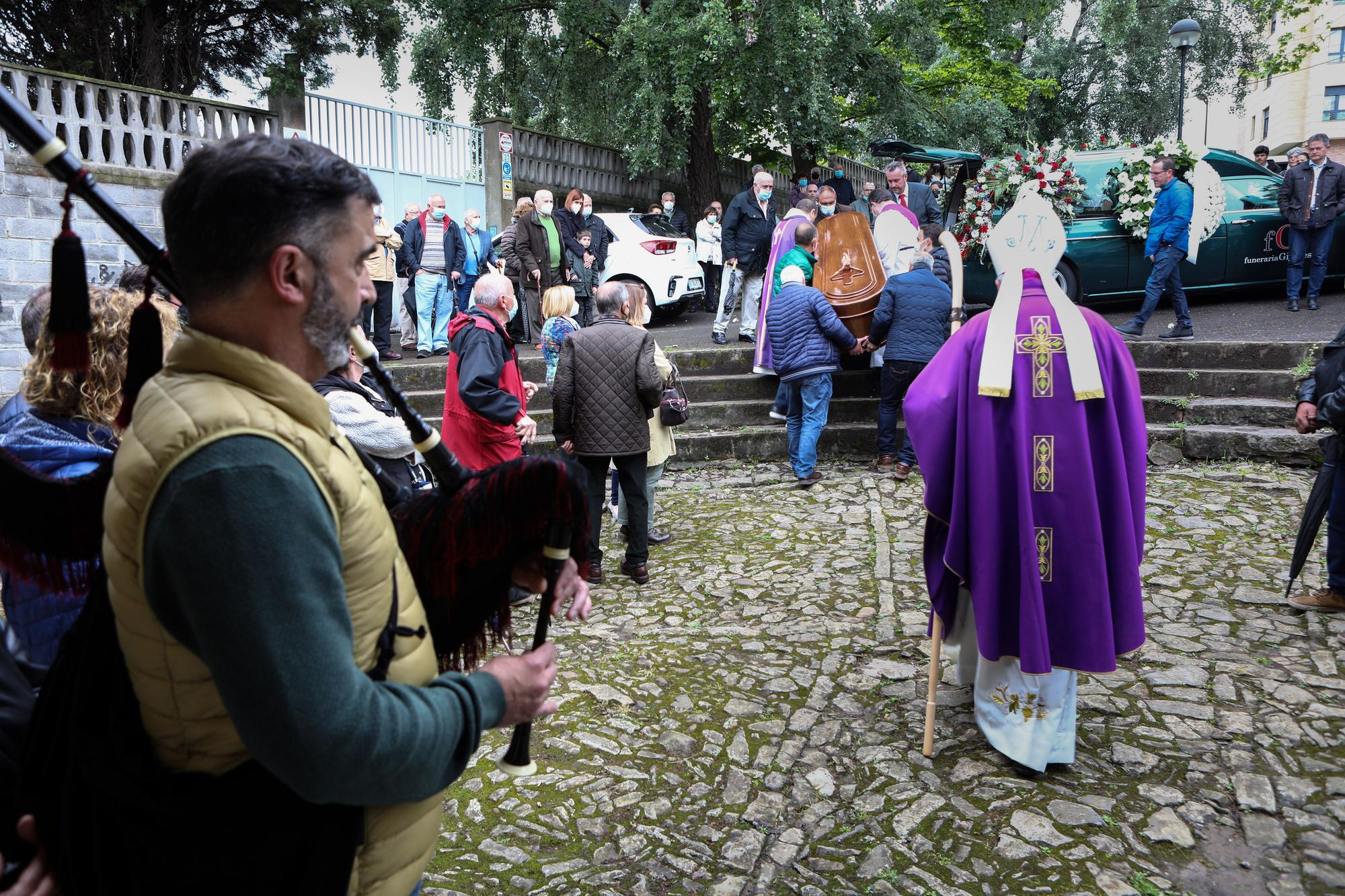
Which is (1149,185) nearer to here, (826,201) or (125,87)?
(826,201)

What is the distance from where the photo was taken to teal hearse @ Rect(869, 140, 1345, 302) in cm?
1195

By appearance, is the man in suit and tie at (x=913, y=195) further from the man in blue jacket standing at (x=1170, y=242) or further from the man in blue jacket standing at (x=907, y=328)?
the man in blue jacket standing at (x=907, y=328)

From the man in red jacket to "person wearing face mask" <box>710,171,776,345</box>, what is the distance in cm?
617

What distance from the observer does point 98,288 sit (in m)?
2.63

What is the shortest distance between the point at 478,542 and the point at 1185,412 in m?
9.41

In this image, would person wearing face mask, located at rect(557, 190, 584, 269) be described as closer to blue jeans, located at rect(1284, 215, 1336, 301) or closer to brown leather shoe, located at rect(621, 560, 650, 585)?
brown leather shoe, located at rect(621, 560, 650, 585)

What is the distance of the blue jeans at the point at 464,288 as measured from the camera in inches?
495

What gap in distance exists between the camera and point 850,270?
10234 millimetres

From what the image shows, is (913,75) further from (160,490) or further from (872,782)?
(160,490)

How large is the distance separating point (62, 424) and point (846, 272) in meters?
8.64

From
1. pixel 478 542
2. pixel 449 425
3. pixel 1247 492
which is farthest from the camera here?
pixel 1247 492

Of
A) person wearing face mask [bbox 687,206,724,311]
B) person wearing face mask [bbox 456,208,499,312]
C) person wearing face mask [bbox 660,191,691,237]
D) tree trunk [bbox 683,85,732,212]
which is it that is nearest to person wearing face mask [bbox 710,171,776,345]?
person wearing face mask [bbox 456,208,499,312]

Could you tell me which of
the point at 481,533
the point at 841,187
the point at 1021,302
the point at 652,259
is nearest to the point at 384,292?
the point at 652,259

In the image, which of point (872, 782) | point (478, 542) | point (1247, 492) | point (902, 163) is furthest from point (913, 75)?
point (478, 542)
